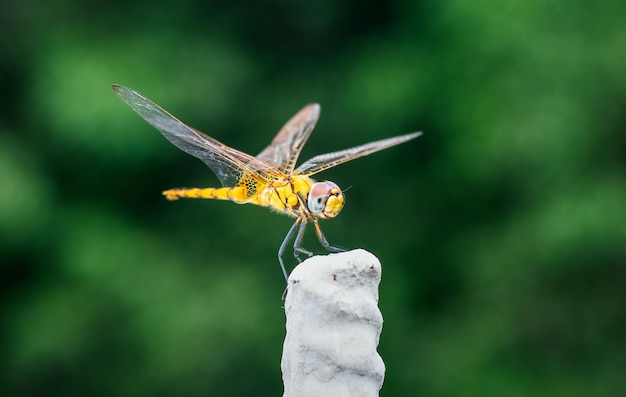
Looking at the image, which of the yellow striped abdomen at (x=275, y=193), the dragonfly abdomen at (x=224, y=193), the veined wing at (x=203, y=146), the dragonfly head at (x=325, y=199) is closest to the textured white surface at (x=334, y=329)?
the dragonfly head at (x=325, y=199)

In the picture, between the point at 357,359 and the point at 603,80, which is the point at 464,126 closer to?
the point at 603,80

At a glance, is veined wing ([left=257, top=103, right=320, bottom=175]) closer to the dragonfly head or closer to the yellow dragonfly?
the yellow dragonfly

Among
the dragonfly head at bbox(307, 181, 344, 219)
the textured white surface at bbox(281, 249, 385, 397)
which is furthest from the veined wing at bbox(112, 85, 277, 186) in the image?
the textured white surface at bbox(281, 249, 385, 397)

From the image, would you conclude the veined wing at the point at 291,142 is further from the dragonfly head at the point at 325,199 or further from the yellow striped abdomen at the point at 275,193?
the dragonfly head at the point at 325,199

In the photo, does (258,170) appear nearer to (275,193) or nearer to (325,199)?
(275,193)

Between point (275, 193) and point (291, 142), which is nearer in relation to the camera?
point (275, 193)

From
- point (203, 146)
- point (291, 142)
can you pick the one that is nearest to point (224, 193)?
point (203, 146)

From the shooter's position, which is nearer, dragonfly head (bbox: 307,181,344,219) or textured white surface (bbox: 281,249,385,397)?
textured white surface (bbox: 281,249,385,397)
